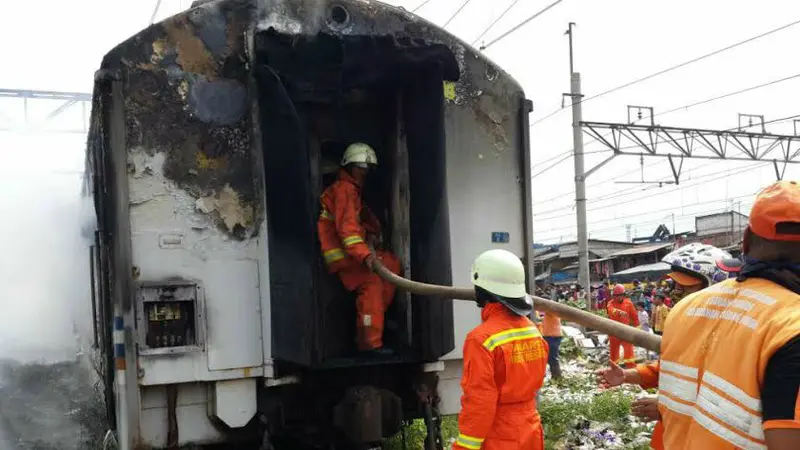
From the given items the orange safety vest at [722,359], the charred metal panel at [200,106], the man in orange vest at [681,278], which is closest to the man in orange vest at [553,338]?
the man in orange vest at [681,278]

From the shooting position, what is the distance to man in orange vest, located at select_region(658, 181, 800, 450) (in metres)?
1.48

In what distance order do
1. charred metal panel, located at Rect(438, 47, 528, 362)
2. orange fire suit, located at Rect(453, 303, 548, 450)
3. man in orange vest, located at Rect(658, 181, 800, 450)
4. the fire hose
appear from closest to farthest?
1. man in orange vest, located at Rect(658, 181, 800, 450)
2. the fire hose
3. orange fire suit, located at Rect(453, 303, 548, 450)
4. charred metal panel, located at Rect(438, 47, 528, 362)

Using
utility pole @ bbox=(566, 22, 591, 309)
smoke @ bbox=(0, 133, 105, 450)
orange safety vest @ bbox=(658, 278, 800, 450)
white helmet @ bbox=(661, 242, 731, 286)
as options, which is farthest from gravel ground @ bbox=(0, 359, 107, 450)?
utility pole @ bbox=(566, 22, 591, 309)

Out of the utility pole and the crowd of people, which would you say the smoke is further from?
the utility pole

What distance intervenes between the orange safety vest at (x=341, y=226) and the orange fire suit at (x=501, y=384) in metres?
0.93

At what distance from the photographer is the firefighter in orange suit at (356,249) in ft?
11.9

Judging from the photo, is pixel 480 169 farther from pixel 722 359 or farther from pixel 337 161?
pixel 722 359

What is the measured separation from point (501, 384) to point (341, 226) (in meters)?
1.31

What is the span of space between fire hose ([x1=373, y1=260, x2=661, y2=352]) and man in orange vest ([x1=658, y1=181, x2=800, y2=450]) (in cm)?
53

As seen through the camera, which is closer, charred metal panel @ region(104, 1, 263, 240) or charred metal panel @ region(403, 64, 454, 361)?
charred metal panel @ region(104, 1, 263, 240)

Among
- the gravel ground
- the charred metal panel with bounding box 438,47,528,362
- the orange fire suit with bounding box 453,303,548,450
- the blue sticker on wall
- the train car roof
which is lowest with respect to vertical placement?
the gravel ground

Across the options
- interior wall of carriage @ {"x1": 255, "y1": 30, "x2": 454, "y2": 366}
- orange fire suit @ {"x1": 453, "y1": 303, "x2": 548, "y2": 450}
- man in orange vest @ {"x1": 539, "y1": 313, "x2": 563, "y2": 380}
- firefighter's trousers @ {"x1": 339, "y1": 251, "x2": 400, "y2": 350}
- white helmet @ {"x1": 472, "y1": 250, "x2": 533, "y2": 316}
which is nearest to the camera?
orange fire suit @ {"x1": 453, "y1": 303, "x2": 548, "y2": 450}

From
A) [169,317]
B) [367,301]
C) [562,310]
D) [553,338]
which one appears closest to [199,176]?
[169,317]

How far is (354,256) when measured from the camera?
357 cm
